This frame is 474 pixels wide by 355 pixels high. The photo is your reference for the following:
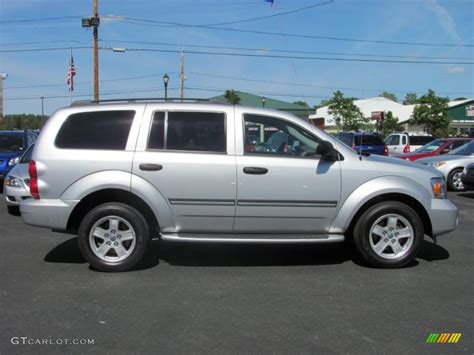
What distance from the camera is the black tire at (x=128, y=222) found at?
18.3ft

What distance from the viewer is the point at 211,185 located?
5535 millimetres

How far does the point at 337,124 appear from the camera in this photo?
2100 inches

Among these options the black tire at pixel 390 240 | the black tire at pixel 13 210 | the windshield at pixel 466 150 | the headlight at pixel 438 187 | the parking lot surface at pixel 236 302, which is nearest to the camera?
the parking lot surface at pixel 236 302

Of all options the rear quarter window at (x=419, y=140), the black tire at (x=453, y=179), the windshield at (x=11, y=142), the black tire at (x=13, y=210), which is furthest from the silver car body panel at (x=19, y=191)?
the rear quarter window at (x=419, y=140)

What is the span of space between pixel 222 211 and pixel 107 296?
4.91ft

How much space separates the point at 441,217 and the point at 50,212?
4.38 metres

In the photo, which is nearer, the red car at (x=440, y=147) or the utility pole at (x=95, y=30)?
the red car at (x=440, y=147)

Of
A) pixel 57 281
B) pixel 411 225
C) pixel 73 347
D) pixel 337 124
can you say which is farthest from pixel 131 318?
pixel 337 124

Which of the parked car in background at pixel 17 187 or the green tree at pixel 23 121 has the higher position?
the green tree at pixel 23 121

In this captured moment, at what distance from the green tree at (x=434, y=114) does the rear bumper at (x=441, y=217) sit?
45.8 metres

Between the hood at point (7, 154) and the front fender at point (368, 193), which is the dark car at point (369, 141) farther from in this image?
the front fender at point (368, 193)

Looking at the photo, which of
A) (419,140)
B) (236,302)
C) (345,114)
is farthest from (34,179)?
(345,114)

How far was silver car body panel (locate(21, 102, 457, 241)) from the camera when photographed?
553cm

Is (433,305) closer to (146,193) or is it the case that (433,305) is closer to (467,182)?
(146,193)
